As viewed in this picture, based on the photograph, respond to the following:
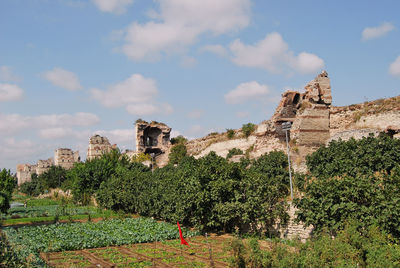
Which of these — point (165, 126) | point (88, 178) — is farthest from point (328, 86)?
point (165, 126)

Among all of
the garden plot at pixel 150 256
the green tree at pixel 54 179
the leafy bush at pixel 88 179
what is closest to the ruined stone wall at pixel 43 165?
the green tree at pixel 54 179

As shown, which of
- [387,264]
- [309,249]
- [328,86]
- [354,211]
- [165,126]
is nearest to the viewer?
[387,264]

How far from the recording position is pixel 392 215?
335 inches

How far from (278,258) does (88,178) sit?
24.6 metres

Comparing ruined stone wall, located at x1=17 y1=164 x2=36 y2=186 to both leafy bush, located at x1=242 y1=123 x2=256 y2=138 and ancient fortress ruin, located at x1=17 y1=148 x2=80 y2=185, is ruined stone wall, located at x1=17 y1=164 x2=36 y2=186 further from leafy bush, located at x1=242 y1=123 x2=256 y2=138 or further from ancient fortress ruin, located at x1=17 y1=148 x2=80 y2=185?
leafy bush, located at x1=242 y1=123 x2=256 y2=138

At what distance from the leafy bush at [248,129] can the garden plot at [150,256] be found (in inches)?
650

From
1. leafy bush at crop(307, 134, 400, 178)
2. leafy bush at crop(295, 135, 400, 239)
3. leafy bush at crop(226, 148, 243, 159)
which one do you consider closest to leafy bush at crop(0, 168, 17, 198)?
leafy bush at crop(226, 148, 243, 159)

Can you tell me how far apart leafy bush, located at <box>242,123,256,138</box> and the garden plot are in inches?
650

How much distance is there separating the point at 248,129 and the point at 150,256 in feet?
62.2

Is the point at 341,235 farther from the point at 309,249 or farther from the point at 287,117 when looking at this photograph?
the point at 287,117

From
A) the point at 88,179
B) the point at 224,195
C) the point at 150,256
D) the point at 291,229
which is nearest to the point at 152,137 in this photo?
the point at 88,179

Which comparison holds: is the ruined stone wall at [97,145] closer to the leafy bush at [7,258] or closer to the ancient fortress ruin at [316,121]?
the ancient fortress ruin at [316,121]

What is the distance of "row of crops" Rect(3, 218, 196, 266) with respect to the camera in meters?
11.7

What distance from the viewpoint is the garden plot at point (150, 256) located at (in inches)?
366
